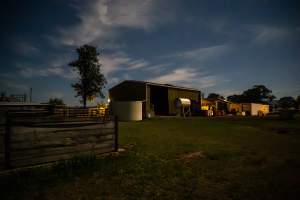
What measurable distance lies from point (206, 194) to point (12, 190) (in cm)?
435

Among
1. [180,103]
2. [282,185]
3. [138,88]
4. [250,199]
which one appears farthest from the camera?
[180,103]

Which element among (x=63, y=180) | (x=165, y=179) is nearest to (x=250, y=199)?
(x=165, y=179)

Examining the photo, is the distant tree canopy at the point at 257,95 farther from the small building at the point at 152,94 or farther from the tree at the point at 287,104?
the small building at the point at 152,94

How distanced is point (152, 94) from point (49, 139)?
37.2 m

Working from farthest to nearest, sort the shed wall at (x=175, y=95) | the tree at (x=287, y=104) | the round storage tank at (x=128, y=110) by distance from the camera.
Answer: the tree at (x=287, y=104) < the shed wall at (x=175, y=95) < the round storage tank at (x=128, y=110)

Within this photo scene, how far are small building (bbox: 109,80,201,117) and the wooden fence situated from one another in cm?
2597

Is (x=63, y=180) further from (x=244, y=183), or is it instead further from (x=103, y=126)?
(x=244, y=183)

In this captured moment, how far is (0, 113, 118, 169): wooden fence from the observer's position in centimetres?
547

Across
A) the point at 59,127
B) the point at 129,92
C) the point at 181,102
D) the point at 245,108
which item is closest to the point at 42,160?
the point at 59,127

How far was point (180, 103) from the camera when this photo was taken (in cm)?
4056

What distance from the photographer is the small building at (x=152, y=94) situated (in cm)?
3500

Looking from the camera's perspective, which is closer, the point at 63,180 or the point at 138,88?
the point at 63,180

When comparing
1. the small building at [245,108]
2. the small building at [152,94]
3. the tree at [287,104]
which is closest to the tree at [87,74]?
the small building at [152,94]

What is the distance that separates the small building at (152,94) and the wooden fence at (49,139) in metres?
26.0
